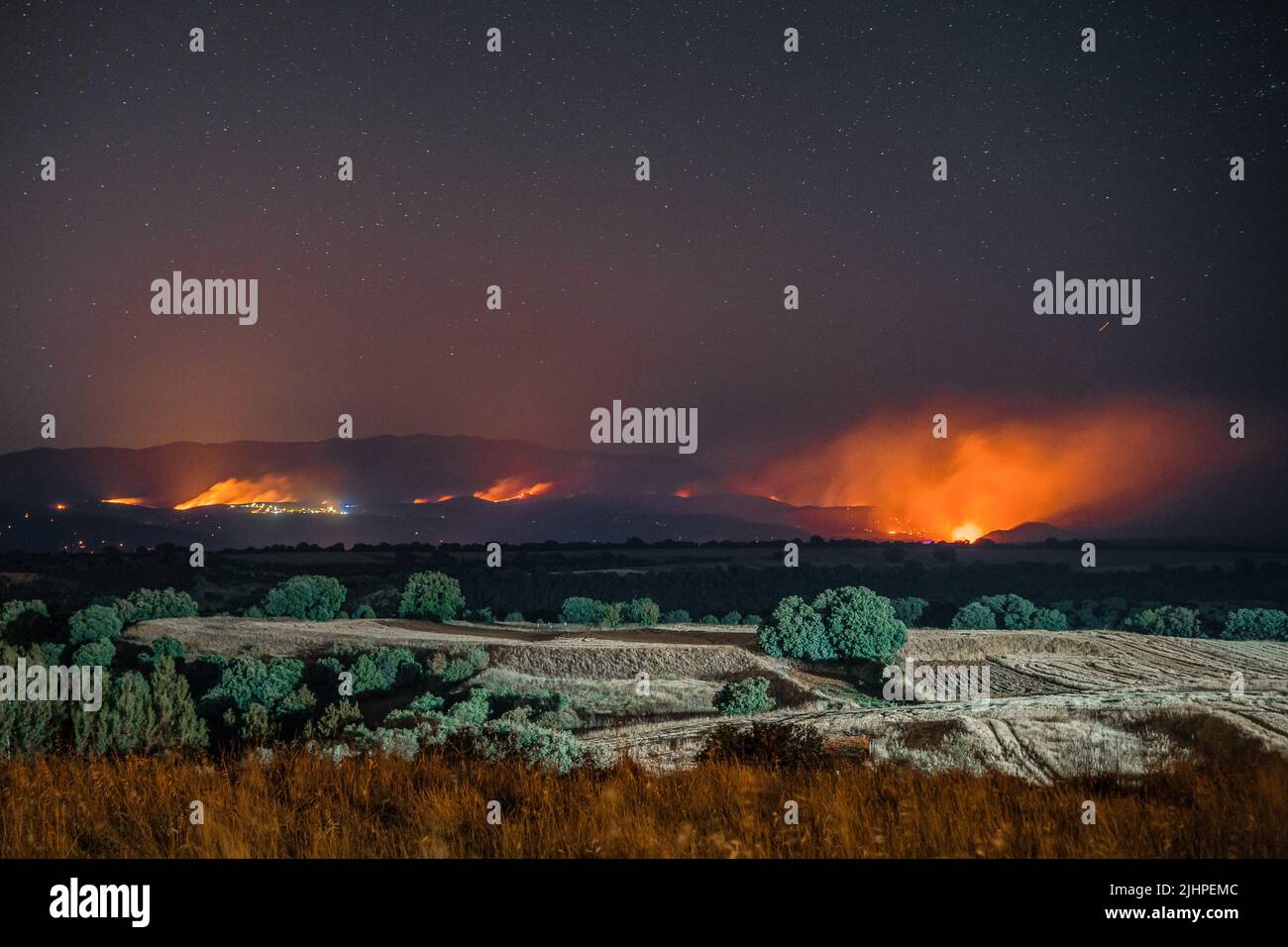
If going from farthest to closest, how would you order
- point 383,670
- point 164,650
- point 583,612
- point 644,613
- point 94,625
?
1. point 583,612
2. point 644,613
3. point 94,625
4. point 164,650
5. point 383,670

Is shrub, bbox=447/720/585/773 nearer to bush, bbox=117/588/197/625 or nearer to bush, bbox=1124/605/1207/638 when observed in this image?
bush, bbox=117/588/197/625

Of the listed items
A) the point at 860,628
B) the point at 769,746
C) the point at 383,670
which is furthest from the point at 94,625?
the point at 769,746

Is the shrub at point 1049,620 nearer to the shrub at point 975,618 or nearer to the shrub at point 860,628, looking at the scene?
the shrub at point 975,618

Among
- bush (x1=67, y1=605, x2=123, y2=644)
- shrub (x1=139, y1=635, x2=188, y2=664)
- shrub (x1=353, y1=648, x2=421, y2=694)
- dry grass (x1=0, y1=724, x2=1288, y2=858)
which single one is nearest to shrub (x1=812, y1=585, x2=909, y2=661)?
shrub (x1=353, y1=648, x2=421, y2=694)

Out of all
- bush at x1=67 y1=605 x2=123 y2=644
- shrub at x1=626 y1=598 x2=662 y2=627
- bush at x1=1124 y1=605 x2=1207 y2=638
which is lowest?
bush at x1=1124 y1=605 x2=1207 y2=638

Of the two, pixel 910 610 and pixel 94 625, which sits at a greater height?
pixel 94 625

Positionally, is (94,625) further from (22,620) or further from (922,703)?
(922,703)

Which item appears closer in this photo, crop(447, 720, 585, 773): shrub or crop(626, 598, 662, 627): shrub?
crop(447, 720, 585, 773): shrub

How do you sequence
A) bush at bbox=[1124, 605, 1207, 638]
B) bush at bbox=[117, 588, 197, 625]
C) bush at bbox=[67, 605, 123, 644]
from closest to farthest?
bush at bbox=[67, 605, 123, 644]
bush at bbox=[117, 588, 197, 625]
bush at bbox=[1124, 605, 1207, 638]
